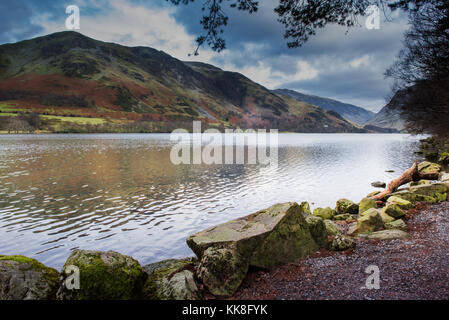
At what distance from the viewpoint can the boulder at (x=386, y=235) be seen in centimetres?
991

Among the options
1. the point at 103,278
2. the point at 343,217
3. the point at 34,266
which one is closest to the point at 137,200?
the point at 34,266

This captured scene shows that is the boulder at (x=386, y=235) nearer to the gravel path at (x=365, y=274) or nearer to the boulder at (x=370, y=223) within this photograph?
the gravel path at (x=365, y=274)

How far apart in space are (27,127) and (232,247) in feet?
625

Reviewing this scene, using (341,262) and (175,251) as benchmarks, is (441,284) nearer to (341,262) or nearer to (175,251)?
(341,262)

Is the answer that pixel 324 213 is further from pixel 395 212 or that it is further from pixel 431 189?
pixel 431 189

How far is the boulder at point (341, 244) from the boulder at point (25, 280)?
8.65m

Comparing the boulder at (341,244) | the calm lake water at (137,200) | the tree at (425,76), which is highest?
the tree at (425,76)

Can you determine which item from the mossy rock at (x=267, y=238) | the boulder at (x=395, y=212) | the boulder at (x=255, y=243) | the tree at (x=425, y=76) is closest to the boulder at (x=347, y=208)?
the boulder at (x=395, y=212)

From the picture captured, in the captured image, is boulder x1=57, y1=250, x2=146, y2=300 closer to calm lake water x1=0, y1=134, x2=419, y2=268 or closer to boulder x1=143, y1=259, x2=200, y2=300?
boulder x1=143, y1=259, x2=200, y2=300

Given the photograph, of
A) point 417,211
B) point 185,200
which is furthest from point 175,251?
point 417,211

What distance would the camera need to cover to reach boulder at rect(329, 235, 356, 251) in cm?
930

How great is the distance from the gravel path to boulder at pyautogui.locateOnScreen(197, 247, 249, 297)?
0.32 m

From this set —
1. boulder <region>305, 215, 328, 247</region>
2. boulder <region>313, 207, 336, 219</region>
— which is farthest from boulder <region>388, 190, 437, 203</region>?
boulder <region>305, 215, 328, 247</region>

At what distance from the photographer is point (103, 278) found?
620 centimetres
